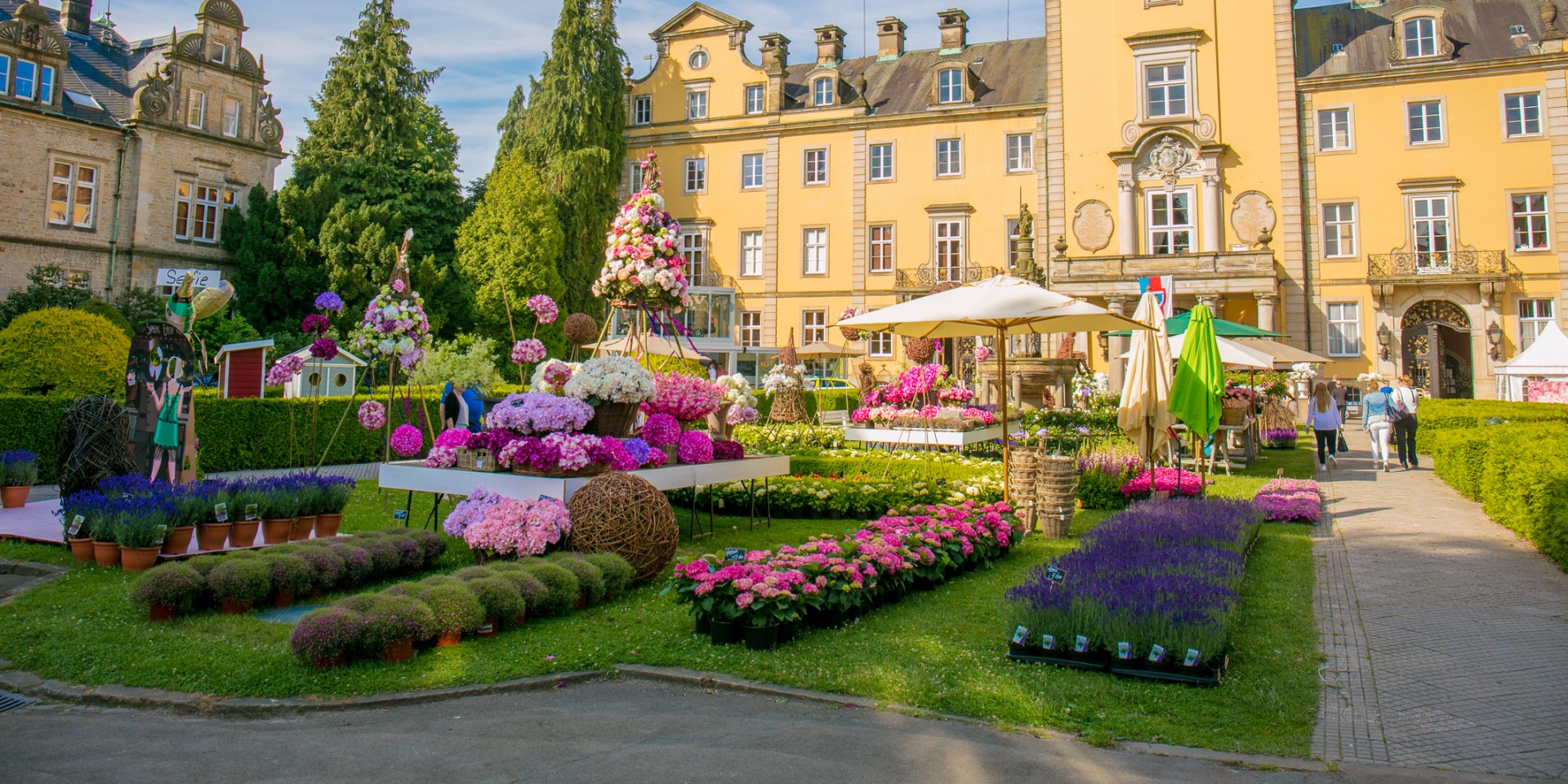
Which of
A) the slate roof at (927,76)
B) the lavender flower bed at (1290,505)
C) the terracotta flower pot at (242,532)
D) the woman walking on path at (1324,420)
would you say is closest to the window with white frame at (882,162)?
the slate roof at (927,76)

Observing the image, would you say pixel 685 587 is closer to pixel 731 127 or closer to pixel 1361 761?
pixel 1361 761

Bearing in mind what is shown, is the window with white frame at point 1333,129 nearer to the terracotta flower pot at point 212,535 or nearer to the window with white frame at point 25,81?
the terracotta flower pot at point 212,535

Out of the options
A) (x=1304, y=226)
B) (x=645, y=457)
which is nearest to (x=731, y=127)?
(x=1304, y=226)

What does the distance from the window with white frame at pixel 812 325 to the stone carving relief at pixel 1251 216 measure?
14.4m

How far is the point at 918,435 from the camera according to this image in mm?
13000

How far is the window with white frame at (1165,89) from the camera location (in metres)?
30.5

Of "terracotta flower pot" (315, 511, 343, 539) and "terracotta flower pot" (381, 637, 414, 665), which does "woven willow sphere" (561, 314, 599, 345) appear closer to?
"terracotta flower pot" (315, 511, 343, 539)

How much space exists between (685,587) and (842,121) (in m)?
32.1

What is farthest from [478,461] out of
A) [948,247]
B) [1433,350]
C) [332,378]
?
[1433,350]

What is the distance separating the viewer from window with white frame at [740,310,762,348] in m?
36.9

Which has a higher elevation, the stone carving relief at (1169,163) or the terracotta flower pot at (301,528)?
the stone carving relief at (1169,163)

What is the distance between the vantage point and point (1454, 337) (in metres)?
31.3

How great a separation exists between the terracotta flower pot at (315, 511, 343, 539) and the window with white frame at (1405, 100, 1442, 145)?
32.8 metres

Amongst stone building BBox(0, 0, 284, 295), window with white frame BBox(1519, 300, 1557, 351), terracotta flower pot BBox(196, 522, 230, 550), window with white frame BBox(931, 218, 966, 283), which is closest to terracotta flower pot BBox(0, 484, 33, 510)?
terracotta flower pot BBox(196, 522, 230, 550)
